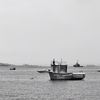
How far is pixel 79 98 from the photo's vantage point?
192 ft

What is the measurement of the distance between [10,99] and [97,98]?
15.2 metres

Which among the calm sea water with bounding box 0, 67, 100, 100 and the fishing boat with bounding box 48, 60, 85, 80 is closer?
the calm sea water with bounding box 0, 67, 100, 100

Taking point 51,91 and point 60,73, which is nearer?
point 51,91

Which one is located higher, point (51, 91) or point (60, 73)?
point (60, 73)

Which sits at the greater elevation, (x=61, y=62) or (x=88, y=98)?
(x=61, y=62)

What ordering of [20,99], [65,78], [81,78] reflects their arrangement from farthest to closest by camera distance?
[81,78] < [65,78] < [20,99]

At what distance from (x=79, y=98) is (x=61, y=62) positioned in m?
43.7

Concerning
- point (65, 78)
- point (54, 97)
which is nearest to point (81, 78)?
point (65, 78)

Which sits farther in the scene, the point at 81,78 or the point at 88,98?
the point at 81,78

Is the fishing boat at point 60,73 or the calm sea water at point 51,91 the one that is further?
the fishing boat at point 60,73

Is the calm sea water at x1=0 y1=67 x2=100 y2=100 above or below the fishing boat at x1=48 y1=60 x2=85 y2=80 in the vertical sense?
below

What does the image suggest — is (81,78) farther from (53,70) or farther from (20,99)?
(20,99)

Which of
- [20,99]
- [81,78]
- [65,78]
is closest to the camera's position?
[20,99]

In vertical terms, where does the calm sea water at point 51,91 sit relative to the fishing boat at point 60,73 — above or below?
below
